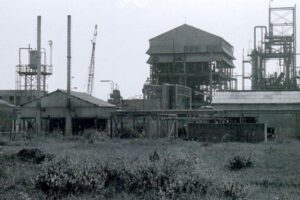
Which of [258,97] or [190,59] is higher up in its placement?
[190,59]

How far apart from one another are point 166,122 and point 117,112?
327 inches

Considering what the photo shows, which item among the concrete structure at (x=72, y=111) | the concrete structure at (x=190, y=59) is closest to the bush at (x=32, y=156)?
the concrete structure at (x=72, y=111)

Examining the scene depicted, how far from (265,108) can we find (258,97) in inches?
66.9

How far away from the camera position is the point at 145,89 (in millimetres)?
64562

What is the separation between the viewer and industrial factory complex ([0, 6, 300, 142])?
1940 inches

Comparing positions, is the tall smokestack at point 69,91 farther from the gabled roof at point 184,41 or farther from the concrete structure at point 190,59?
the gabled roof at point 184,41

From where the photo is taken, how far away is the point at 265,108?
5409cm

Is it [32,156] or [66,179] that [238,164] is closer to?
[66,179]

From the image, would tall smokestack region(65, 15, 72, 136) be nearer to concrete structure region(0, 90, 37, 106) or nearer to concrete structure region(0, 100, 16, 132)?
concrete structure region(0, 100, 16, 132)

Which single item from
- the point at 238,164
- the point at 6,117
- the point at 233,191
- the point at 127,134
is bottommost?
the point at 127,134

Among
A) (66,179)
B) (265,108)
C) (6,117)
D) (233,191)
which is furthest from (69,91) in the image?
(233,191)

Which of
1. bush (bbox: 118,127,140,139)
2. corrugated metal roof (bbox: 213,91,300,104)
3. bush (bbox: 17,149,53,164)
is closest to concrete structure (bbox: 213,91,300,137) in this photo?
corrugated metal roof (bbox: 213,91,300,104)

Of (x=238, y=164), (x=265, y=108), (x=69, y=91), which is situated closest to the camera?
(x=238, y=164)

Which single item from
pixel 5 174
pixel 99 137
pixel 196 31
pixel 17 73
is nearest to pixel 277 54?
pixel 196 31
